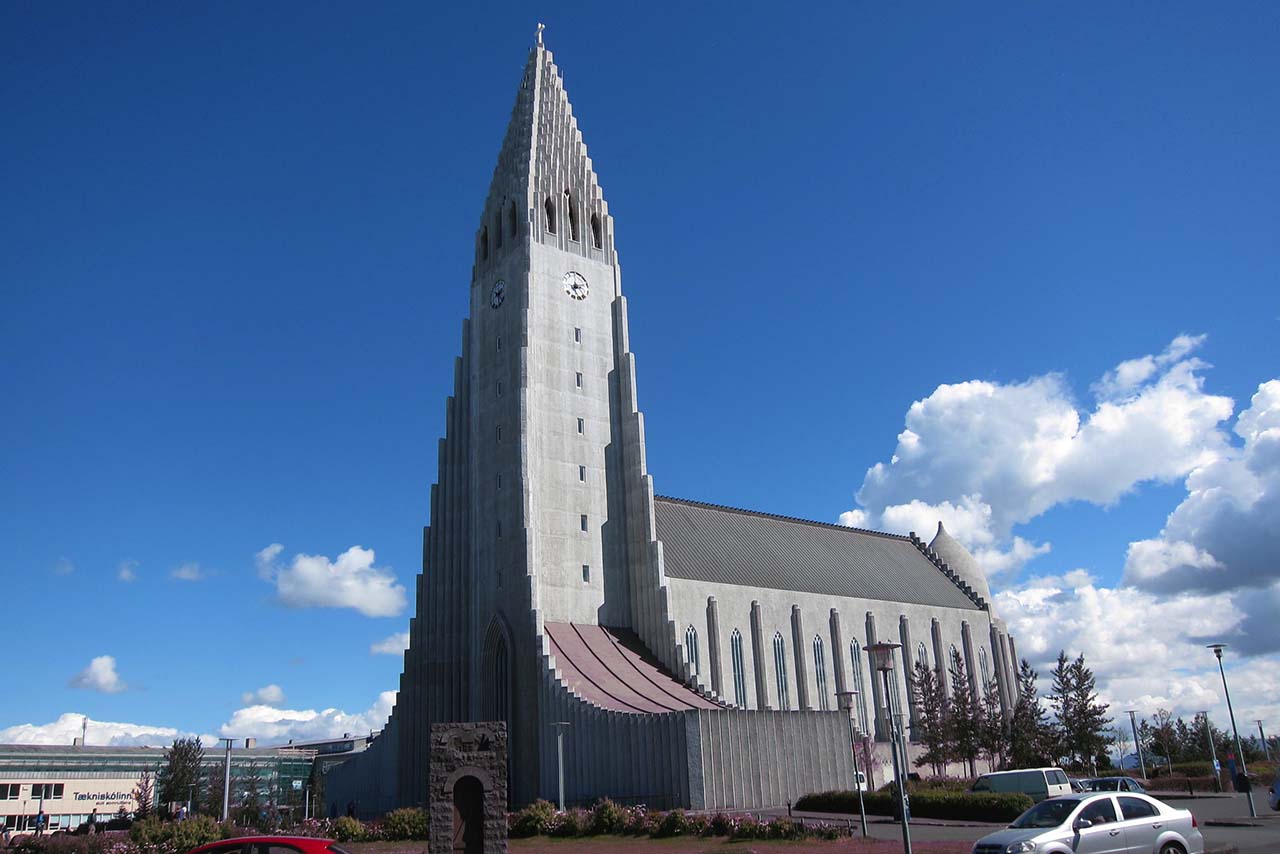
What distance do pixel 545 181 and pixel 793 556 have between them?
3100 cm

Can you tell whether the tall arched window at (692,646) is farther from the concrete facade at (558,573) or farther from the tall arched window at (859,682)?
the tall arched window at (859,682)

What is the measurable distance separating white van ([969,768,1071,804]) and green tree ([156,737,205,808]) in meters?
49.7

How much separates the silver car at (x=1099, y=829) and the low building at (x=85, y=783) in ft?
225

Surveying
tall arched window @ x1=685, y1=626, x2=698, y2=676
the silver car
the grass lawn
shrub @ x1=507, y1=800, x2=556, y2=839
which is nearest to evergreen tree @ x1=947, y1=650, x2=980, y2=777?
tall arched window @ x1=685, y1=626, x2=698, y2=676

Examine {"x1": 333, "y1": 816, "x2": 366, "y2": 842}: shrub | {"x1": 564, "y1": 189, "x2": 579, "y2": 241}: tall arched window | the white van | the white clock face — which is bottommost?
{"x1": 333, "y1": 816, "x2": 366, "y2": 842}: shrub

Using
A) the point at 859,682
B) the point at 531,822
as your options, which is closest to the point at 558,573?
the point at 531,822

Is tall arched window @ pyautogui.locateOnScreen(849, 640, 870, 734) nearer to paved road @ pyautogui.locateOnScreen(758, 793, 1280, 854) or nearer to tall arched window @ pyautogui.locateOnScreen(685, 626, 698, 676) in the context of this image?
tall arched window @ pyautogui.locateOnScreen(685, 626, 698, 676)

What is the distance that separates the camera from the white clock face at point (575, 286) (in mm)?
63562

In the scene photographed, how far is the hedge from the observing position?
103ft

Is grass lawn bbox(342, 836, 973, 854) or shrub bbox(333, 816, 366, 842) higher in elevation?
shrub bbox(333, 816, 366, 842)

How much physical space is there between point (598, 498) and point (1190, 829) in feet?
141

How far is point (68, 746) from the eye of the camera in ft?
318

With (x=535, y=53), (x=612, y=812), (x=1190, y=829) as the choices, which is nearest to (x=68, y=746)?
(x=535, y=53)

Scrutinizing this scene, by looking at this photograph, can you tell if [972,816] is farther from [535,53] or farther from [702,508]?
[535,53]
